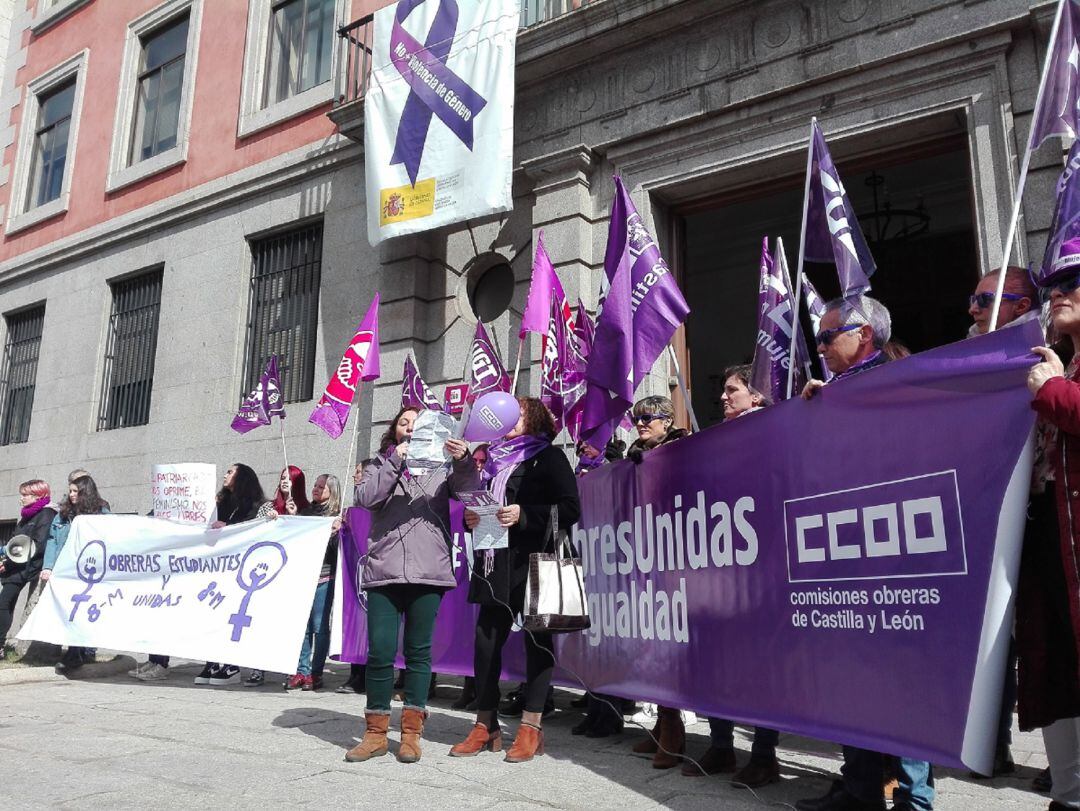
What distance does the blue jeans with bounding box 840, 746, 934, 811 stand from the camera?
3074mm

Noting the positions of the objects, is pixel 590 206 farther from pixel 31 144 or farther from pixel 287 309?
pixel 31 144

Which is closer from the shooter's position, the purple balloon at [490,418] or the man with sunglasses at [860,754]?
the man with sunglasses at [860,754]

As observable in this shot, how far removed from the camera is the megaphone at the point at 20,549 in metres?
7.84

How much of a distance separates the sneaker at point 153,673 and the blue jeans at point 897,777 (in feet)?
20.2

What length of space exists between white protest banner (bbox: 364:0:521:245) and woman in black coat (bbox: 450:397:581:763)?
495cm

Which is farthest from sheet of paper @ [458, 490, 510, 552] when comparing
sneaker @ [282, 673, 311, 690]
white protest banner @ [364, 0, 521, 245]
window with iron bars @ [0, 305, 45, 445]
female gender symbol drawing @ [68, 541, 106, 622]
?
window with iron bars @ [0, 305, 45, 445]

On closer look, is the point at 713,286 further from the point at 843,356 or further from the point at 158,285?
the point at 843,356

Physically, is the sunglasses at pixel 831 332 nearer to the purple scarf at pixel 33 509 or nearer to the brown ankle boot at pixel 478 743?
the brown ankle boot at pixel 478 743

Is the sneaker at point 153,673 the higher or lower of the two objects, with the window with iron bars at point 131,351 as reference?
lower

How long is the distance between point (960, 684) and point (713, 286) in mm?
11575

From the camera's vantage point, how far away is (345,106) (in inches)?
414

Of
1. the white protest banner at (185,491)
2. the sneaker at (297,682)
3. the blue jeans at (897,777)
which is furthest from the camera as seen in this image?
the white protest banner at (185,491)

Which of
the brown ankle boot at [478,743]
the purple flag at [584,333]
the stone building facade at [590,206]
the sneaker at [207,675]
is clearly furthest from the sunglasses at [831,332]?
the sneaker at [207,675]

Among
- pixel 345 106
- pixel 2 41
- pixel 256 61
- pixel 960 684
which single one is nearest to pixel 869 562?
pixel 960 684
